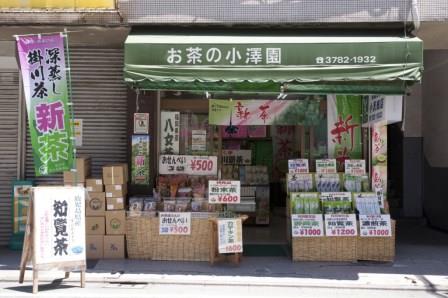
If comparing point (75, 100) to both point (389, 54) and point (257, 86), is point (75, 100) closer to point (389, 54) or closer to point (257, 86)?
point (257, 86)

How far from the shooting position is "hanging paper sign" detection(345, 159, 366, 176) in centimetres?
1002

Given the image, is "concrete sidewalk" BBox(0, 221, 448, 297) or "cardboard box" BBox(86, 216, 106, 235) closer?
"concrete sidewalk" BBox(0, 221, 448, 297)

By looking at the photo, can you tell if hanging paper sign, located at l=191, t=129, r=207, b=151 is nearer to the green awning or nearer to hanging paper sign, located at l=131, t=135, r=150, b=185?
hanging paper sign, located at l=131, t=135, r=150, b=185

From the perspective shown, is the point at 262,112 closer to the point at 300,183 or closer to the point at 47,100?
the point at 300,183

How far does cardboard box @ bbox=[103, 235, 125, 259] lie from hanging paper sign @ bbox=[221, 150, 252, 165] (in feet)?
17.1

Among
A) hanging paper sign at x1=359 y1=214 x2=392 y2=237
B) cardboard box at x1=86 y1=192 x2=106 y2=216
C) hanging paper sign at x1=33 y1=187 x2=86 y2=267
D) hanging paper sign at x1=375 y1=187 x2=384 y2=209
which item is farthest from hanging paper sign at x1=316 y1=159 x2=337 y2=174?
hanging paper sign at x1=33 y1=187 x2=86 y2=267

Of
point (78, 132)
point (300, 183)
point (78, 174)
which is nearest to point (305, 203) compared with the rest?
point (300, 183)

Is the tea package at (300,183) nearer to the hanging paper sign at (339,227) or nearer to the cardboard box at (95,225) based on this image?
the hanging paper sign at (339,227)

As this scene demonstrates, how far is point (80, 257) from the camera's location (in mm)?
7883

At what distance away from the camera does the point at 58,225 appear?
7793mm

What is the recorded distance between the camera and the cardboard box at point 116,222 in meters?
9.59

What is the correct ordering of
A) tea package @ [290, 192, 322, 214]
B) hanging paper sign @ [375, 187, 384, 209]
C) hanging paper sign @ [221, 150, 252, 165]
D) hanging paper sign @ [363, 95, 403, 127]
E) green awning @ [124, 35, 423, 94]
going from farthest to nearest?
1. hanging paper sign @ [221, 150, 252, 165]
2. hanging paper sign @ [375, 187, 384, 209]
3. tea package @ [290, 192, 322, 214]
4. hanging paper sign @ [363, 95, 403, 127]
5. green awning @ [124, 35, 423, 94]

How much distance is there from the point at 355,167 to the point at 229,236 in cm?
262

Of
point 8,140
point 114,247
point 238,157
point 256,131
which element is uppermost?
point 256,131
